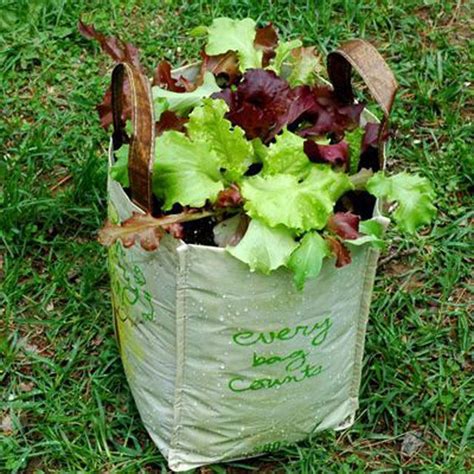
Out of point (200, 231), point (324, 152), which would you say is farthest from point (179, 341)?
point (324, 152)

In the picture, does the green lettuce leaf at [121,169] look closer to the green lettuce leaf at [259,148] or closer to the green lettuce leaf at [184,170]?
the green lettuce leaf at [184,170]

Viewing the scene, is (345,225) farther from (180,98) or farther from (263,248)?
(180,98)

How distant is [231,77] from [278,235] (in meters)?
0.48

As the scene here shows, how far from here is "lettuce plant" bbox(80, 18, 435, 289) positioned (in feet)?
5.91

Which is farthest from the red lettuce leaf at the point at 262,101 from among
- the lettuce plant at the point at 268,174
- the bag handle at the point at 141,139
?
the bag handle at the point at 141,139

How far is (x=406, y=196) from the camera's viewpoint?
73.9 inches

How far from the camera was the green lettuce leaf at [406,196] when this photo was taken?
73.4 inches

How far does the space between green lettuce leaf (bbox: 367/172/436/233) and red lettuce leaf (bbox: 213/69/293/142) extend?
0.23 metres

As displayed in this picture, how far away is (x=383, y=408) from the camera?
231 cm

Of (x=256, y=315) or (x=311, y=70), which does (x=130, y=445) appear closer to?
(x=256, y=315)

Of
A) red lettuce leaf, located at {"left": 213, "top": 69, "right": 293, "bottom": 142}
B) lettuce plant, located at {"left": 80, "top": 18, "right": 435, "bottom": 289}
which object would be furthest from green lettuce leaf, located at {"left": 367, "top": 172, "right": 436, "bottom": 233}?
red lettuce leaf, located at {"left": 213, "top": 69, "right": 293, "bottom": 142}

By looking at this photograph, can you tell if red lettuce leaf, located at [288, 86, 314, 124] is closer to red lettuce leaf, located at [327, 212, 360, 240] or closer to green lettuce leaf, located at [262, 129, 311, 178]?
green lettuce leaf, located at [262, 129, 311, 178]

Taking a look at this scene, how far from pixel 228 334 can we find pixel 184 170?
1.02ft

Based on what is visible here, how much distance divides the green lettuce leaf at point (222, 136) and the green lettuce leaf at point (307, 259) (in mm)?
213
